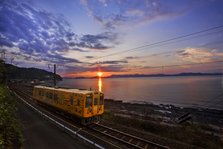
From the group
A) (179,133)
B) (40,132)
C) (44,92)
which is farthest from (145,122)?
(44,92)

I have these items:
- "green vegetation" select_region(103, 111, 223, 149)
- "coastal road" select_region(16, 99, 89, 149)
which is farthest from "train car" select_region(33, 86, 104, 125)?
"green vegetation" select_region(103, 111, 223, 149)

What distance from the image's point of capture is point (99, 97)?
20.2 meters

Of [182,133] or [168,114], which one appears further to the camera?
[168,114]

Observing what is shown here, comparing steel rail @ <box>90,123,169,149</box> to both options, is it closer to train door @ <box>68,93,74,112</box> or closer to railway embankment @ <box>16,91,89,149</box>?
railway embankment @ <box>16,91,89,149</box>

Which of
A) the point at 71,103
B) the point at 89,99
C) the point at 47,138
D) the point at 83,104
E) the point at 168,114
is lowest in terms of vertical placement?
the point at 168,114

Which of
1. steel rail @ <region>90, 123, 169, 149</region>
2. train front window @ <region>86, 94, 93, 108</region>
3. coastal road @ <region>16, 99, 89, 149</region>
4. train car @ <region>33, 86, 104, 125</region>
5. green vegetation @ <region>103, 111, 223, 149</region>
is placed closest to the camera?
coastal road @ <region>16, 99, 89, 149</region>

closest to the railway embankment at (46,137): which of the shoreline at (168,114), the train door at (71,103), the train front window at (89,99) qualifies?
the train door at (71,103)

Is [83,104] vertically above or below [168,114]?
above

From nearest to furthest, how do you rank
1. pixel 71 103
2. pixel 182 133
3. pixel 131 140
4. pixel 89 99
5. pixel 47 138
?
1. pixel 47 138
2. pixel 131 140
3. pixel 182 133
4. pixel 89 99
5. pixel 71 103

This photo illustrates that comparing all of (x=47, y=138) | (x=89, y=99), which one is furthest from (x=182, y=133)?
(x=47, y=138)

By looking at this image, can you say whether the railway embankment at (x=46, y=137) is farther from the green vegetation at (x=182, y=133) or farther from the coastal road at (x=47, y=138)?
the green vegetation at (x=182, y=133)

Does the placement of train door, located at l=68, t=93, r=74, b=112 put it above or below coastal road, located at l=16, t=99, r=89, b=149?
above

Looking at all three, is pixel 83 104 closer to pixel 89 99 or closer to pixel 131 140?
pixel 89 99

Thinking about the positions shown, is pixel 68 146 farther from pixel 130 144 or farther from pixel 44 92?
pixel 44 92
